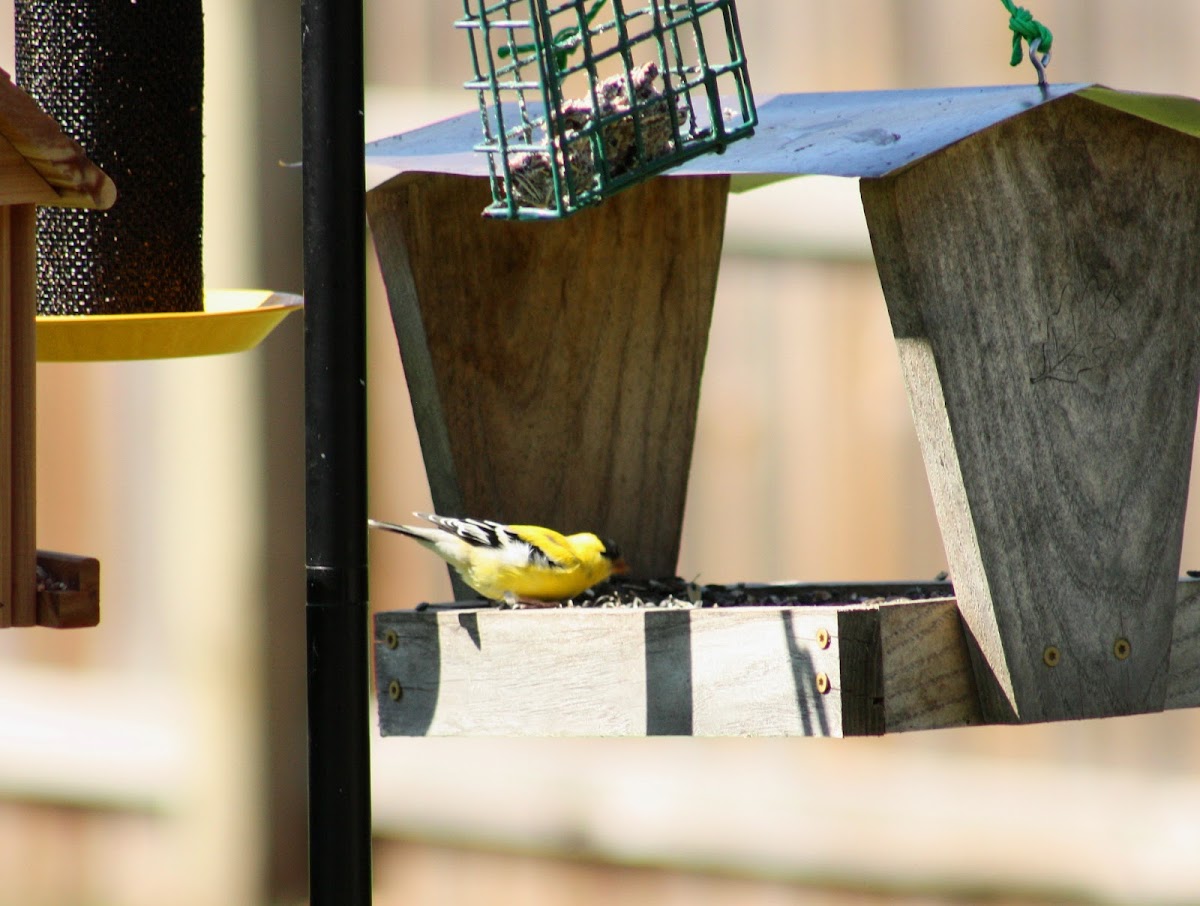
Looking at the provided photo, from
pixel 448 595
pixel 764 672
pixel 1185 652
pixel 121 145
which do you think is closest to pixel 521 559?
pixel 764 672

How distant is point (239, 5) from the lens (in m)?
5.60

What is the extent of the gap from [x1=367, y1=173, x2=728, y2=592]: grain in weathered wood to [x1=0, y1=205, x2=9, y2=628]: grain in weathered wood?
90cm

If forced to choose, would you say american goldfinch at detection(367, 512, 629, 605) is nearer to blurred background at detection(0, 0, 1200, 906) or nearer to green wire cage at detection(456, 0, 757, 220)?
green wire cage at detection(456, 0, 757, 220)

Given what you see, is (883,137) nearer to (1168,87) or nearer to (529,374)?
(529,374)

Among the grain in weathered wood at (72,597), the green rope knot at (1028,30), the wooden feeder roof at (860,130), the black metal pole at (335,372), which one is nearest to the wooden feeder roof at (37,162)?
the black metal pole at (335,372)

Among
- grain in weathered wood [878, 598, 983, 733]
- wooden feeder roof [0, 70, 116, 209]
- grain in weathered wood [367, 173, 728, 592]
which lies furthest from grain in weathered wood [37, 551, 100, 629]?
grain in weathered wood [878, 598, 983, 733]

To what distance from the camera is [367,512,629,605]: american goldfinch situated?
2.93 metres

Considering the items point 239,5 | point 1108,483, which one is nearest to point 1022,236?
point 1108,483

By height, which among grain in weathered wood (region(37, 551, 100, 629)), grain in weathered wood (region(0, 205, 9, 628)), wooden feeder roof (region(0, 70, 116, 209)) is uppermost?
wooden feeder roof (region(0, 70, 116, 209))

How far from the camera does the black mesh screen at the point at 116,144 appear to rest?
3021 millimetres

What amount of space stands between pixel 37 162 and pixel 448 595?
323 cm

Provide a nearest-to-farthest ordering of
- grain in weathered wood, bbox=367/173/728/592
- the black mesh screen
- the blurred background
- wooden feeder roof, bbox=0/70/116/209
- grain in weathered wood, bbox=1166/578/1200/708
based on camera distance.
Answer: wooden feeder roof, bbox=0/70/116/209, grain in weathered wood, bbox=1166/578/1200/708, the black mesh screen, grain in weathered wood, bbox=367/173/728/592, the blurred background

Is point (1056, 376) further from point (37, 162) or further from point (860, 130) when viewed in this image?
point (37, 162)

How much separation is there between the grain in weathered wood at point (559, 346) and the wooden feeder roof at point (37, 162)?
867 mm
